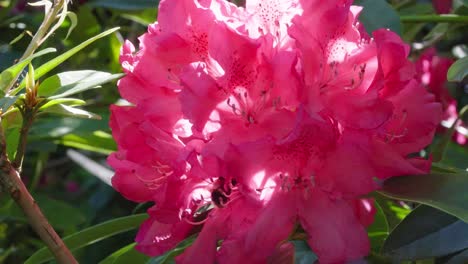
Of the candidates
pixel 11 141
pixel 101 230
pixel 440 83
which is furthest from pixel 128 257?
pixel 440 83

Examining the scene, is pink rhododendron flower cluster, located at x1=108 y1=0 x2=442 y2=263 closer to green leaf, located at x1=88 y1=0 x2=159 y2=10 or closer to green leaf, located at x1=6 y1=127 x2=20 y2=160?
green leaf, located at x1=6 y1=127 x2=20 y2=160

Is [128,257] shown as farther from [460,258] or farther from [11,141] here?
[460,258]

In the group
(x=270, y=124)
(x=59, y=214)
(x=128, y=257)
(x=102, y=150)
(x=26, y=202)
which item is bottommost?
(x=59, y=214)

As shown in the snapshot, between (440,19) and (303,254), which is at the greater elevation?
(440,19)

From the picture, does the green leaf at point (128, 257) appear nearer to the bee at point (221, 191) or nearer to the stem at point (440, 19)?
the bee at point (221, 191)

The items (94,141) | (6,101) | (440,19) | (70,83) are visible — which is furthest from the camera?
(94,141)

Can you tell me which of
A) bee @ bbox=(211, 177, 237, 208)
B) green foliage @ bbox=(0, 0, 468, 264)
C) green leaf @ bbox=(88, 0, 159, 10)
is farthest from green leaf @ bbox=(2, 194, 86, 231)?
bee @ bbox=(211, 177, 237, 208)
